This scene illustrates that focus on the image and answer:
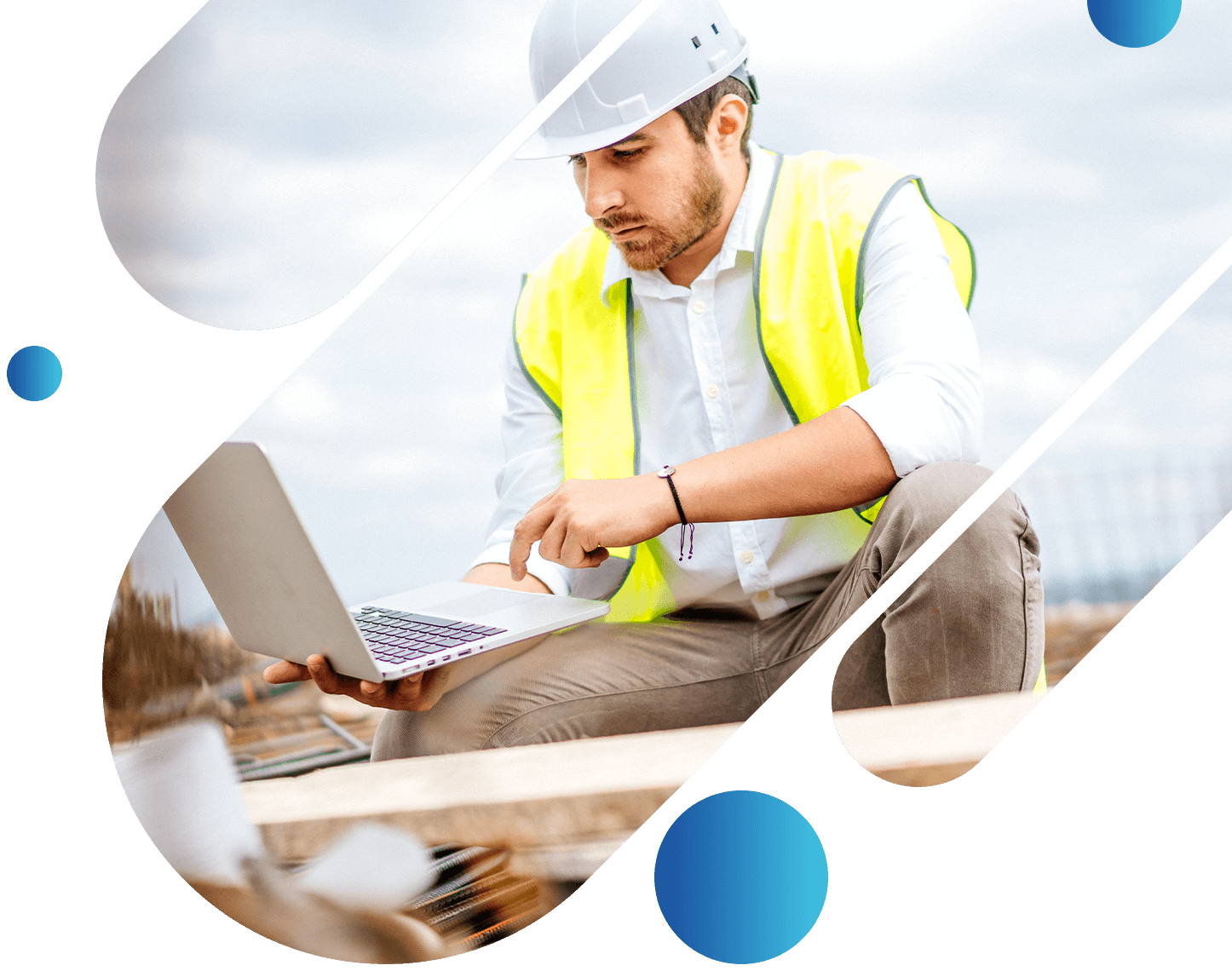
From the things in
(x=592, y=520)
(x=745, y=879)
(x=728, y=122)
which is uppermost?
(x=728, y=122)

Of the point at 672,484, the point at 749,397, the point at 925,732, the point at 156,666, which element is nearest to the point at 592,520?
the point at 672,484

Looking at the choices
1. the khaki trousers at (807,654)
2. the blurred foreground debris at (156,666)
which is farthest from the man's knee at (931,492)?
the blurred foreground debris at (156,666)

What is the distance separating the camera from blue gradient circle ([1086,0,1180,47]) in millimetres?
1131

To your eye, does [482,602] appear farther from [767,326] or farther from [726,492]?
[767,326]

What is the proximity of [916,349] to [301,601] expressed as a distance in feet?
2.25

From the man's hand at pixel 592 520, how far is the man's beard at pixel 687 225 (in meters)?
0.24

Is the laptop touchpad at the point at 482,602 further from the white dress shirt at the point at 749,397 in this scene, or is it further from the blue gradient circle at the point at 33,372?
the blue gradient circle at the point at 33,372

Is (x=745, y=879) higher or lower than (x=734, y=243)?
lower

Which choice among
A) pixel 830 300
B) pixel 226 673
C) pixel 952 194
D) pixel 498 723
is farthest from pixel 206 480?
pixel 952 194

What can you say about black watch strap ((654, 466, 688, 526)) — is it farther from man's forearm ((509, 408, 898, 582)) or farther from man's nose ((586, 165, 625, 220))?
man's nose ((586, 165, 625, 220))

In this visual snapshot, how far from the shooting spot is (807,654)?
1158mm

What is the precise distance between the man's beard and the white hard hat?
0.08m

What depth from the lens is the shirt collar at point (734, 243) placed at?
114 cm

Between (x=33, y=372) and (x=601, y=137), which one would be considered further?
(x=33, y=372)
